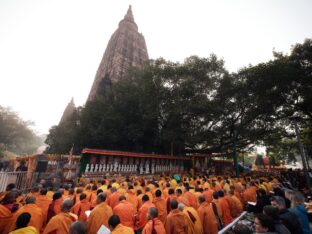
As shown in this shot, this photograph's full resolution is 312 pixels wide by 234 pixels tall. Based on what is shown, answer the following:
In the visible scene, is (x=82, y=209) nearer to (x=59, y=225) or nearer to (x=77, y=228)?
(x=59, y=225)

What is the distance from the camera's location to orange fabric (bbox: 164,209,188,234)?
162 inches

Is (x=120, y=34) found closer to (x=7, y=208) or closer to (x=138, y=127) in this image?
(x=138, y=127)

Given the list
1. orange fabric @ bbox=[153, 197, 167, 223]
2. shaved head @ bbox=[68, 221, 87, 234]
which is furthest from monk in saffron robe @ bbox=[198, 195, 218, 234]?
shaved head @ bbox=[68, 221, 87, 234]

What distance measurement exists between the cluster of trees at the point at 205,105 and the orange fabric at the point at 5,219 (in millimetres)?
13088

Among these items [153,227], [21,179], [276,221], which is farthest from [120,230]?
[21,179]

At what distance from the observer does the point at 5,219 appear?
14.5 feet

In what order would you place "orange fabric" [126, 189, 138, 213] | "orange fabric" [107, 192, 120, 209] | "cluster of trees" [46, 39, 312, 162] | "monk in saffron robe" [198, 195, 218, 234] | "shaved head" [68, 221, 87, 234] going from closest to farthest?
"shaved head" [68, 221, 87, 234], "monk in saffron robe" [198, 195, 218, 234], "orange fabric" [107, 192, 120, 209], "orange fabric" [126, 189, 138, 213], "cluster of trees" [46, 39, 312, 162]

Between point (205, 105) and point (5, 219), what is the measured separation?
1480 cm

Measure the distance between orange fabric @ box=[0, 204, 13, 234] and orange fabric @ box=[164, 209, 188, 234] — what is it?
13.6 ft

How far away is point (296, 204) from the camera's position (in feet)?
13.8

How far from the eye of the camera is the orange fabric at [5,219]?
4.37 metres

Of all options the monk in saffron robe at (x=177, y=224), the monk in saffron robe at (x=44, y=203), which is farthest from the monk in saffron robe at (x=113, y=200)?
the monk in saffron robe at (x=177, y=224)

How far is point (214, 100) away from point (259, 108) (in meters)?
4.12

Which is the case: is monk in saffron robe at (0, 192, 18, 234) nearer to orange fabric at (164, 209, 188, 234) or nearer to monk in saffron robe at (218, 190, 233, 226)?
orange fabric at (164, 209, 188, 234)
